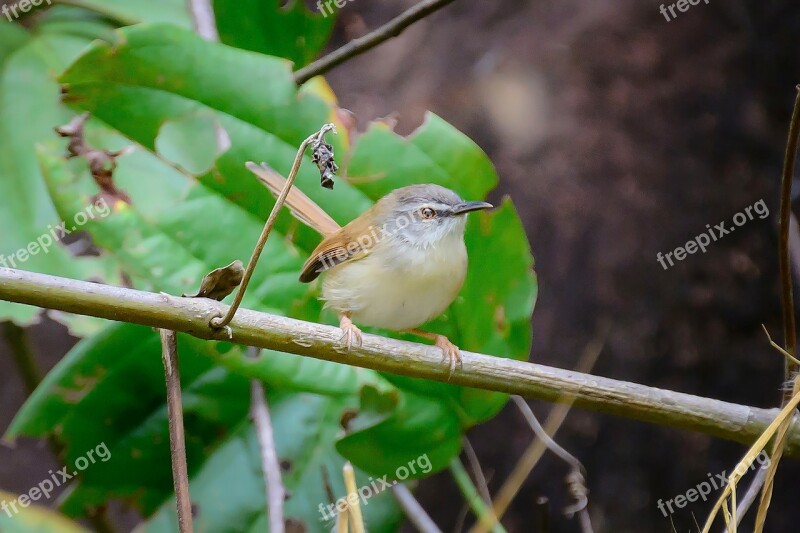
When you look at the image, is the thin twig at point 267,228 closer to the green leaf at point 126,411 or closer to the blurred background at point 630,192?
the green leaf at point 126,411

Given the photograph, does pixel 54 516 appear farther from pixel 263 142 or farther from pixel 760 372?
pixel 760 372

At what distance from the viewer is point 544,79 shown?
156 inches

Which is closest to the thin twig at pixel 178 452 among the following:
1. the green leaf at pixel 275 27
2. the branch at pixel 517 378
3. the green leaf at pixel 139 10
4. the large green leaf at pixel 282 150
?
the branch at pixel 517 378

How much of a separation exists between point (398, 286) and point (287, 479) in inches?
34.5

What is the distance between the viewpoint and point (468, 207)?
2424 millimetres

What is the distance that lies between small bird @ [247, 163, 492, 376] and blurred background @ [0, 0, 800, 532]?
126 centimetres

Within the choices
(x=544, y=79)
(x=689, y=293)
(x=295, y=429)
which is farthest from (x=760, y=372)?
(x=295, y=429)

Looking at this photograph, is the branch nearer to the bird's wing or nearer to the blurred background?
the bird's wing

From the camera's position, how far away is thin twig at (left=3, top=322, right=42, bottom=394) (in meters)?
3.08

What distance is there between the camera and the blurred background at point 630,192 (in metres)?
3.41

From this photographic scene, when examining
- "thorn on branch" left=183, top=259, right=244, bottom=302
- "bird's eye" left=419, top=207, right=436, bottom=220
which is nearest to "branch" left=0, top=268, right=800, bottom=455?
"thorn on branch" left=183, top=259, right=244, bottom=302

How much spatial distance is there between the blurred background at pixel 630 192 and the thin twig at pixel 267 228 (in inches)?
91.2

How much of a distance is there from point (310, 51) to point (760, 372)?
2.26 meters

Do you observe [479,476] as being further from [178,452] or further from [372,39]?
[372,39]
